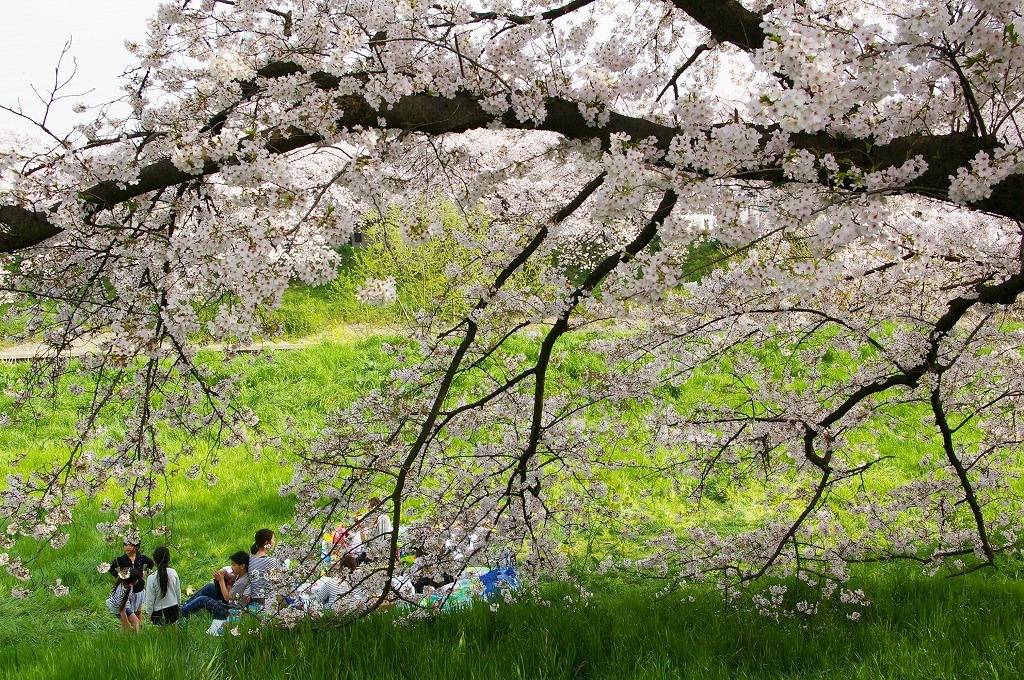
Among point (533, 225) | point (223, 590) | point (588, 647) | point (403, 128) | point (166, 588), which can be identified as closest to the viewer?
point (403, 128)

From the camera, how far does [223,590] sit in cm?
595

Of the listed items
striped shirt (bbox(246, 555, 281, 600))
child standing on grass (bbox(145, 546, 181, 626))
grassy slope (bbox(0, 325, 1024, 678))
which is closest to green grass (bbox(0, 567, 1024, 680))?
grassy slope (bbox(0, 325, 1024, 678))

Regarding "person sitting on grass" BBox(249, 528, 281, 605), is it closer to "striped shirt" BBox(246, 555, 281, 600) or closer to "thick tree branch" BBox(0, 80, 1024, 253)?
"striped shirt" BBox(246, 555, 281, 600)

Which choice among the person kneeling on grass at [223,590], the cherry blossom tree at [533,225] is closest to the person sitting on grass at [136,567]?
the person kneeling on grass at [223,590]

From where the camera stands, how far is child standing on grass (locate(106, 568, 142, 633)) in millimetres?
5473

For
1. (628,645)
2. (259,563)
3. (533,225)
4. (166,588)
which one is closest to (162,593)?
(166,588)

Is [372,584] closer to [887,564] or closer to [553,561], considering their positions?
[553,561]

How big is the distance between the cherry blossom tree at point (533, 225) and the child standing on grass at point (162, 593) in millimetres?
1278

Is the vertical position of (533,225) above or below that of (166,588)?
above

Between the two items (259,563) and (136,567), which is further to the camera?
(259,563)

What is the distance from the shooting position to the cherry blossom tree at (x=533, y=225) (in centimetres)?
250

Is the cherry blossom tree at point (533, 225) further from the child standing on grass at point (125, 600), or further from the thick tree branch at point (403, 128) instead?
the child standing on grass at point (125, 600)

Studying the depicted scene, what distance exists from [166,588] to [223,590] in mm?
408

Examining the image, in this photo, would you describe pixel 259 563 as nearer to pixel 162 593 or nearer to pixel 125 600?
pixel 162 593
